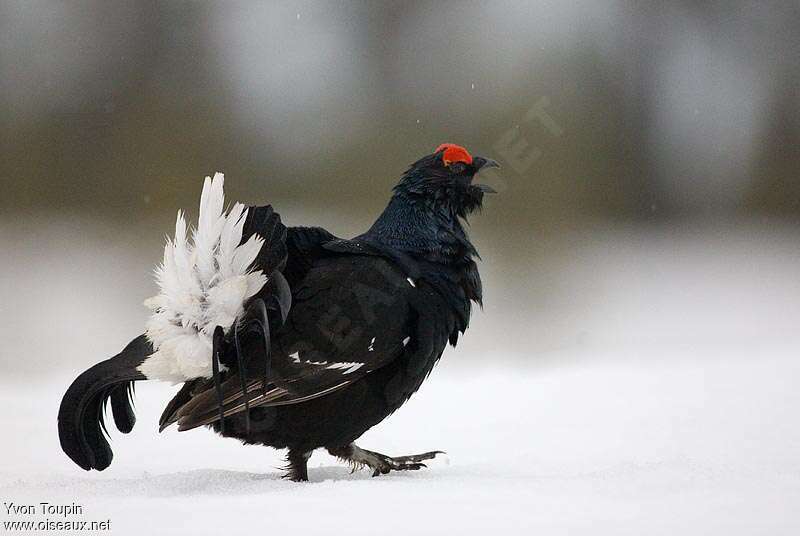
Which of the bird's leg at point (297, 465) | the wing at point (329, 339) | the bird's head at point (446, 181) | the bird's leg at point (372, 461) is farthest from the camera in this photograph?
the bird's head at point (446, 181)

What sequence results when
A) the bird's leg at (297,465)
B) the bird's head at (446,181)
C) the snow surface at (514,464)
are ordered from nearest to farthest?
the snow surface at (514,464)
the bird's leg at (297,465)
the bird's head at (446,181)

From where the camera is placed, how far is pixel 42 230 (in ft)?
19.0

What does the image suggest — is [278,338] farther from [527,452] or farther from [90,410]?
[527,452]

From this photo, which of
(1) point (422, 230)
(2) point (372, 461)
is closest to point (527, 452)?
(2) point (372, 461)

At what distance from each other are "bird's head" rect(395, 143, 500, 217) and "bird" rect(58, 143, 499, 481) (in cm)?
15

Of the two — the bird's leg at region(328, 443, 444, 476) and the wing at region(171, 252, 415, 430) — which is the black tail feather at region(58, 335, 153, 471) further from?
the bird's leg at region(328, 443, 444, 476)

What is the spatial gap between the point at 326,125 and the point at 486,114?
3.07ft

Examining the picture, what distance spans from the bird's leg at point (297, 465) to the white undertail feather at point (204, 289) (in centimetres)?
23

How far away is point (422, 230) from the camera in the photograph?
2.08 m

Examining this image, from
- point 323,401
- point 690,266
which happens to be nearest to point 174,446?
point 323,401

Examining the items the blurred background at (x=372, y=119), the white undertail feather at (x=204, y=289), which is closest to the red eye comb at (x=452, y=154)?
the white undertail feather at (x=204, y=289)

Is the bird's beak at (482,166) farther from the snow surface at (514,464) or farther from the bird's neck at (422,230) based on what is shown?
the snow surface at (514,464)

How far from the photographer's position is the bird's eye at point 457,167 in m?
2.16

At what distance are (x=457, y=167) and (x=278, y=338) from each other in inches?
22.9
